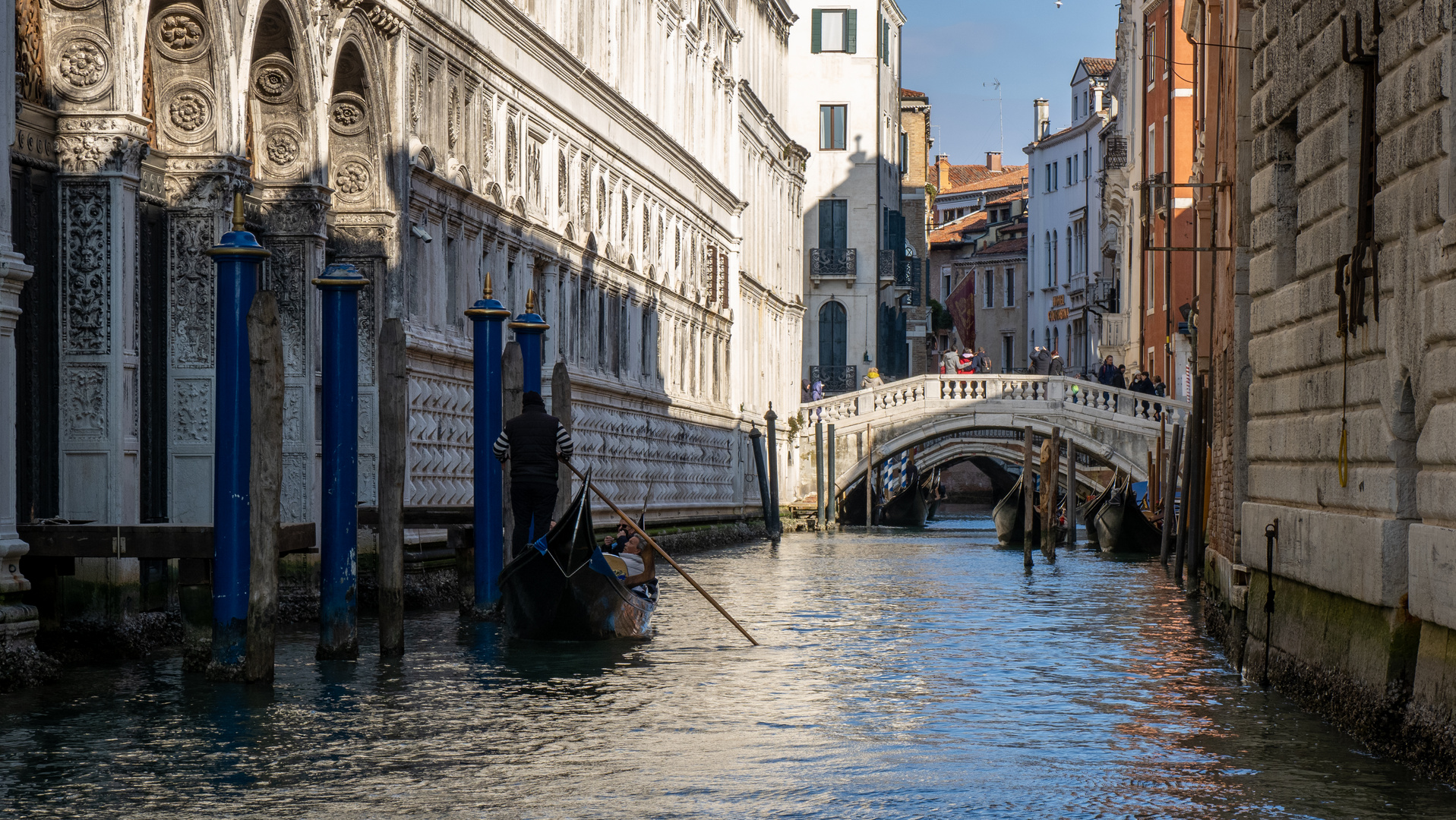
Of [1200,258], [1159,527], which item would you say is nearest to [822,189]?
[1159,527]

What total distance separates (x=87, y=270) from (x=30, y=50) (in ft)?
3.69

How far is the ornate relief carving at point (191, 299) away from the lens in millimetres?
12000

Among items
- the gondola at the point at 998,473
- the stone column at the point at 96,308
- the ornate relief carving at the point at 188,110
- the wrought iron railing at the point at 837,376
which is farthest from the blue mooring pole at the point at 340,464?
the gondola at the point at 998,473

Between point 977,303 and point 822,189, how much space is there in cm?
2545

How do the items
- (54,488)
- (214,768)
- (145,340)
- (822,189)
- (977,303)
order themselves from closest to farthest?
1. (214,768)
2. (54,488)
3. (145,340)
4. (822,189)
5. (977,303)

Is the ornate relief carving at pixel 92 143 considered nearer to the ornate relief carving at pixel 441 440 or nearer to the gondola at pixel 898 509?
the ornate relief carving at pixel 441 440

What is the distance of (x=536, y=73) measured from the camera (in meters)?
18.7

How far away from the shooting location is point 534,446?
495 inches

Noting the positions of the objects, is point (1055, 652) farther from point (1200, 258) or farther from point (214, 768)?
point (1200, 258)

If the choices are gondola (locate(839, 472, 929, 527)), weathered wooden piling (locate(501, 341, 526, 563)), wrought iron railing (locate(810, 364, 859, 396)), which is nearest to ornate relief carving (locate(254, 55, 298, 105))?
weathered wooden piling (locate(501, 341, 526, 563))

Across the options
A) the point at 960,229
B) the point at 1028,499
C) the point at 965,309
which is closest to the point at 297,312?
the point at 1028,499

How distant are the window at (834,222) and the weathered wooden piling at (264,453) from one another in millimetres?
34629

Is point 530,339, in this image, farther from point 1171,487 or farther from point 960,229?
point 960,229

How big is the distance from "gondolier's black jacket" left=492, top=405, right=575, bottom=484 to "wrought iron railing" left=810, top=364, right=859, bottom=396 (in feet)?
101
